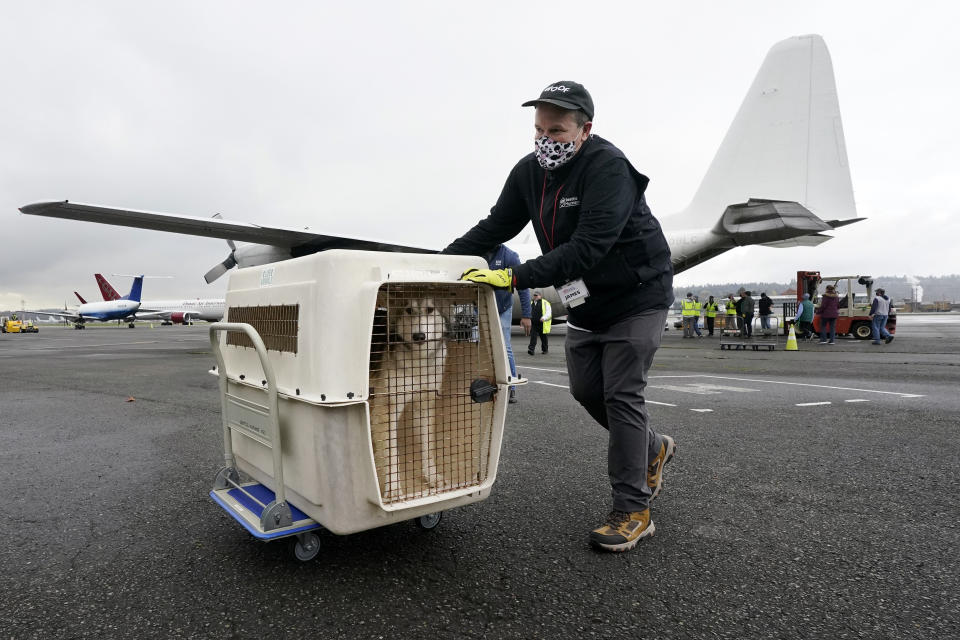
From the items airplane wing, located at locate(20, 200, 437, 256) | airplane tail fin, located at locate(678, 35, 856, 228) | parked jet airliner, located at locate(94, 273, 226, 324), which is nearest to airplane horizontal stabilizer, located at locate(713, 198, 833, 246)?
airplane tail fin, located at locate(678, 35, 856, 228)

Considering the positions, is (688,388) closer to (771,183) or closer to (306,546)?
(306,546)

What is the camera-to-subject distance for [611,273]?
2.19m

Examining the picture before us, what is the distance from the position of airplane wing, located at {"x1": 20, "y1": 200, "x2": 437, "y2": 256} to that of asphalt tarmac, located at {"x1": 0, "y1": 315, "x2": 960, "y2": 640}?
8915mm

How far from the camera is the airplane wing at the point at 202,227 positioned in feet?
35.5

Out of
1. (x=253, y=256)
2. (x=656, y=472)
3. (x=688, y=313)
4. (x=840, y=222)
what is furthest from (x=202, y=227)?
(x=688, y=313)

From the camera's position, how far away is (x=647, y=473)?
239 centimetres

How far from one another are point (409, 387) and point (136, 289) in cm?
6149

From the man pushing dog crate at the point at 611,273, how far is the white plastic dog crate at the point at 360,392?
1.47 feet

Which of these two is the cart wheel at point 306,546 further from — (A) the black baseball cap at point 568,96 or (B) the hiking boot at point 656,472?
(A) the black baseball cap at point 568,96

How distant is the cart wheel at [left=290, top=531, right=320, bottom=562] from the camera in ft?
6.23

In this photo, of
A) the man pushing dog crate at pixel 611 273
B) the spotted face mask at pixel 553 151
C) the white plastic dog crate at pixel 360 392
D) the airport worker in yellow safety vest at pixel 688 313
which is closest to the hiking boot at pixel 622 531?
the man pushing dog crate at pixel 611 273

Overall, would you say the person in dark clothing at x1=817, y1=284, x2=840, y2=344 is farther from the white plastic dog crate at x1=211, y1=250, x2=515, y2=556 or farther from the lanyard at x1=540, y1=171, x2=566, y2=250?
the white plastic dog crate at x1=211, y1=250, x2=515, y2=556

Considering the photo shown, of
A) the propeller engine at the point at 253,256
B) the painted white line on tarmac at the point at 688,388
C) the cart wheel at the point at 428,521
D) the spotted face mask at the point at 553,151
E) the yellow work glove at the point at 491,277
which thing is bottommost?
the painted white line on tarmac at the point at 688,388

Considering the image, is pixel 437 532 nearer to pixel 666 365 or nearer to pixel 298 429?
pixel 298 429
